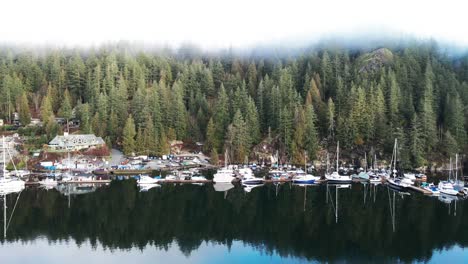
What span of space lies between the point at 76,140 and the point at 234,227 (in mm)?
59371

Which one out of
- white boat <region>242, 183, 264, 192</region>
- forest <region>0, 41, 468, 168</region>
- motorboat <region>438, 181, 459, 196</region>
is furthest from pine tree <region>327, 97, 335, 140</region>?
motorboat <region>438, 181, 459, 196</region>

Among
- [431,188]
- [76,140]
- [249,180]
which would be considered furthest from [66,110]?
[431,188]

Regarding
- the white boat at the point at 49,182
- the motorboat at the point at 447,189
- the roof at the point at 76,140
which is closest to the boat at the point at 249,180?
the motorboat at the point at 447,189

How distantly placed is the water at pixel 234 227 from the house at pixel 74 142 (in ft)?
90.6

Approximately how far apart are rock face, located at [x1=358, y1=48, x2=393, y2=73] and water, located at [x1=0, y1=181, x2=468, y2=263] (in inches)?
2226

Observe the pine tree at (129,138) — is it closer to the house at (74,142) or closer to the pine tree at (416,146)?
the house at (74,142)

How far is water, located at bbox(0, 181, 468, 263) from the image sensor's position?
43281mm

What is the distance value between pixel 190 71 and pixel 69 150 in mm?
48142

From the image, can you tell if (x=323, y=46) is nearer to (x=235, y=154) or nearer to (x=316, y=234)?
(x=235, y=154)

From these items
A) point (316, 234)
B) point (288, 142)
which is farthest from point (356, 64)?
point (316, 234)

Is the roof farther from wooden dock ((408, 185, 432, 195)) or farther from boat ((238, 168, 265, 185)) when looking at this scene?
wooden dock ((408, 185, 432, 195))

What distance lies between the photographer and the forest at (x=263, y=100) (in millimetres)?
97875

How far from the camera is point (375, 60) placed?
12225 cm

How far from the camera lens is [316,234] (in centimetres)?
4891
